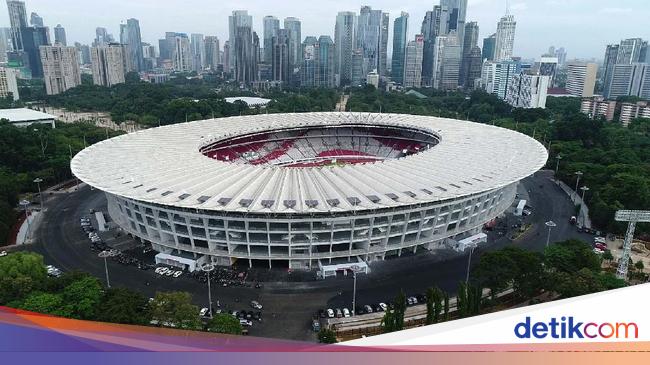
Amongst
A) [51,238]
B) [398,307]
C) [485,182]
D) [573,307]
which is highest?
[573,307]

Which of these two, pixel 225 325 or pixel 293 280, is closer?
pixel 225 325

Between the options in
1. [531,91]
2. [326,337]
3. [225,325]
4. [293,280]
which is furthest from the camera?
[531,91]

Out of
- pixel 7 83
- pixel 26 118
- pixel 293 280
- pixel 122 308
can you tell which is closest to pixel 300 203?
pixel 293 280

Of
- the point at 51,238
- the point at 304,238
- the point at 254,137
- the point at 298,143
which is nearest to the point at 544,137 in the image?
the point at 298,143

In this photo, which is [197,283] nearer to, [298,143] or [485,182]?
[485,182]

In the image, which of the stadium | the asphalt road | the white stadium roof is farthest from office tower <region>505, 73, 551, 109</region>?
the asphalt road

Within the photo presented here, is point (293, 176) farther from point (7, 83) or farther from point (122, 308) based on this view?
point (7, 83)
